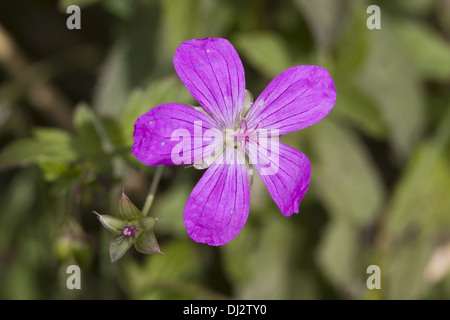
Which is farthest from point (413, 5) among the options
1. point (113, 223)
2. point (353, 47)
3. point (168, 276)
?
point (113, 223)

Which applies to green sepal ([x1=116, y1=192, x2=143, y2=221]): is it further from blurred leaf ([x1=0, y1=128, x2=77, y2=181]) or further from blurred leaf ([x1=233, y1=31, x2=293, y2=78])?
blurred leaf ([x1=233, y1=31, x2=293, y2=78])

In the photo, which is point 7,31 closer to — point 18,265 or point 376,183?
point 18,265

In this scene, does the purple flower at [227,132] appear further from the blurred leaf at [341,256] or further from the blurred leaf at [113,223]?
the blurred leaf at [341,256]

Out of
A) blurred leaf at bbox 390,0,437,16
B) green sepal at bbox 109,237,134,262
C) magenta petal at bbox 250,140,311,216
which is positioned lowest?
green sepal at bbox 109,237,134,262

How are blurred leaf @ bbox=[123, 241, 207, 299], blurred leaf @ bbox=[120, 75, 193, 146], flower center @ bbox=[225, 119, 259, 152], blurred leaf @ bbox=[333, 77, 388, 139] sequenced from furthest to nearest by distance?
blurred leaf @ bbox=[333, 77, 388, 139] < blurred leaf @ bbox=[123, 241, 207, 299] < blurred leaf @ bbox=[120, 75, 193, 146] < flower center @ bbox=[225, 119, 259, 152]

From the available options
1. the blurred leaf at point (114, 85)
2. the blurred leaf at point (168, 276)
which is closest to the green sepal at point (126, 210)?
the blurred leaf at point (168, 276)

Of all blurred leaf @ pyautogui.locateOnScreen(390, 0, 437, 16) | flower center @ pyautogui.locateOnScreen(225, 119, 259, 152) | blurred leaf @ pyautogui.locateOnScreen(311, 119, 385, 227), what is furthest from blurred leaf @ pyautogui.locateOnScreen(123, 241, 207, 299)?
blurred leaf @ pyautogui.locateOnScreen(390, 0, 437, 16)
